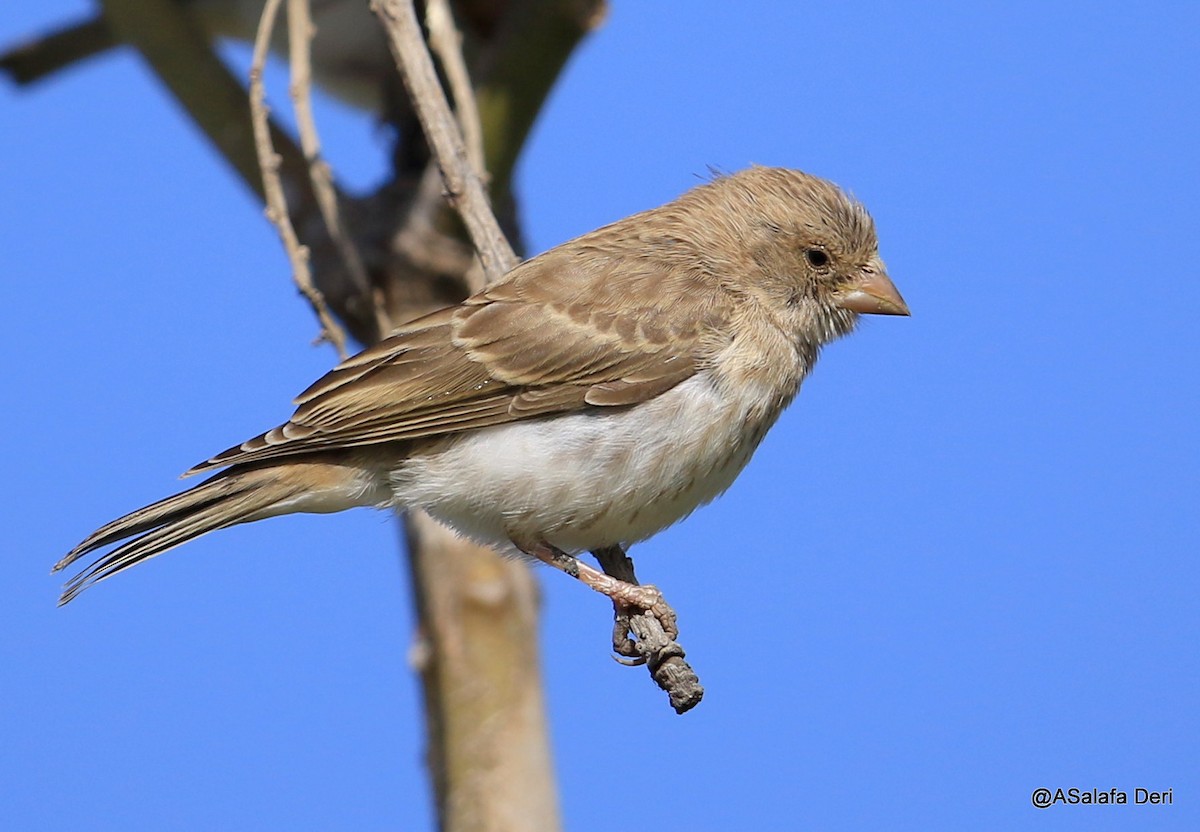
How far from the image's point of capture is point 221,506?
16.4 ft

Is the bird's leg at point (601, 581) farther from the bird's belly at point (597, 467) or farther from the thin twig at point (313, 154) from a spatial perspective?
the thin twig at point (313, 154)

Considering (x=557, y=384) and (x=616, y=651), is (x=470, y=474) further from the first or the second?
(x=616, y=651)

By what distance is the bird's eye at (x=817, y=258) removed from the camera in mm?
5457

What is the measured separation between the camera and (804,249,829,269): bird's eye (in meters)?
5.46

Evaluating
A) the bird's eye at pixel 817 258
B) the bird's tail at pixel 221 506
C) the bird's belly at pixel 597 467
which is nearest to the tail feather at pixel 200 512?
the bird's tail at pixel 221 506

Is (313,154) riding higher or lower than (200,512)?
higher

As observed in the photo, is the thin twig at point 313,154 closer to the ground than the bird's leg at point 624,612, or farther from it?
farther from it

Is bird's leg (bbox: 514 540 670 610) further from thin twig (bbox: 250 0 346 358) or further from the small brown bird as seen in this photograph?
thin twig (bbox: 250 0 346 358)

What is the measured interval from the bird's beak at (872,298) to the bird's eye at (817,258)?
0.13m

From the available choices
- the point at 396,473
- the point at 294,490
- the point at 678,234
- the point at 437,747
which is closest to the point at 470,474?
the point at 396,473

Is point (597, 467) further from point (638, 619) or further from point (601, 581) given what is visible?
point (638, 619)

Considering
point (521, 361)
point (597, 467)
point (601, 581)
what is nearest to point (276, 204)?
point (521, 361)

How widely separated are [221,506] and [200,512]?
73mm

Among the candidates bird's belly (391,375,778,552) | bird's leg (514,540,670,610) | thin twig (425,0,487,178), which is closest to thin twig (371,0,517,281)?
thin twig (425,0,487,178)
